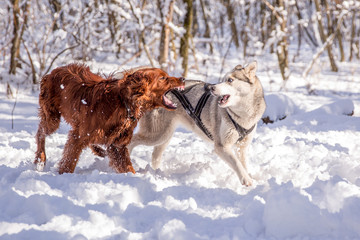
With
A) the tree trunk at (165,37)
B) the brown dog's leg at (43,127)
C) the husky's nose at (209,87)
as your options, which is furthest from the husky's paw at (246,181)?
the tree trunk at (165,37)

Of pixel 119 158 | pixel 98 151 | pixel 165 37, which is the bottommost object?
pixel 98 151

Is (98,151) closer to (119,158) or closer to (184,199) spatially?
(119,158)

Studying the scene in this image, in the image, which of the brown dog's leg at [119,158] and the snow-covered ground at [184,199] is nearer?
the snow-covered ground at [184,199]

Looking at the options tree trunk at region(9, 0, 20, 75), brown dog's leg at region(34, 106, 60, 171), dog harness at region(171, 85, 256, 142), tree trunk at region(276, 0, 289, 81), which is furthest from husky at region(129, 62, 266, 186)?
tree trunk at region(276, 0, 289, 81)

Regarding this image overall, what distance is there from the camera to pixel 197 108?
4562 millimetres

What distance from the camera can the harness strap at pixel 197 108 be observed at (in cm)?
455

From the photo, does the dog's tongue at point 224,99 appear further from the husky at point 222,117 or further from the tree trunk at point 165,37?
the tree trunk at point 165,37

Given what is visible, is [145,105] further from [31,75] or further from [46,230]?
[31,75]

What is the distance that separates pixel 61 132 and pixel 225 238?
4.84m

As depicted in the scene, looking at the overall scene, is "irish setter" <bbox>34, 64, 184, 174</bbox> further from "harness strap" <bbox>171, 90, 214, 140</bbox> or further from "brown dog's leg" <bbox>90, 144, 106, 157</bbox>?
"harness strap" <bbox>171, 90, 214, 140</bbox>

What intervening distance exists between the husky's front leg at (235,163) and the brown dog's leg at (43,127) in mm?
1838

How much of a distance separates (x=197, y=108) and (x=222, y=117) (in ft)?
1.16

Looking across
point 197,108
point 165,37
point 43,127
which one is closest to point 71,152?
point 43,127

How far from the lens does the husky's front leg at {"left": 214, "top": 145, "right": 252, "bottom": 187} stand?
156 inches
